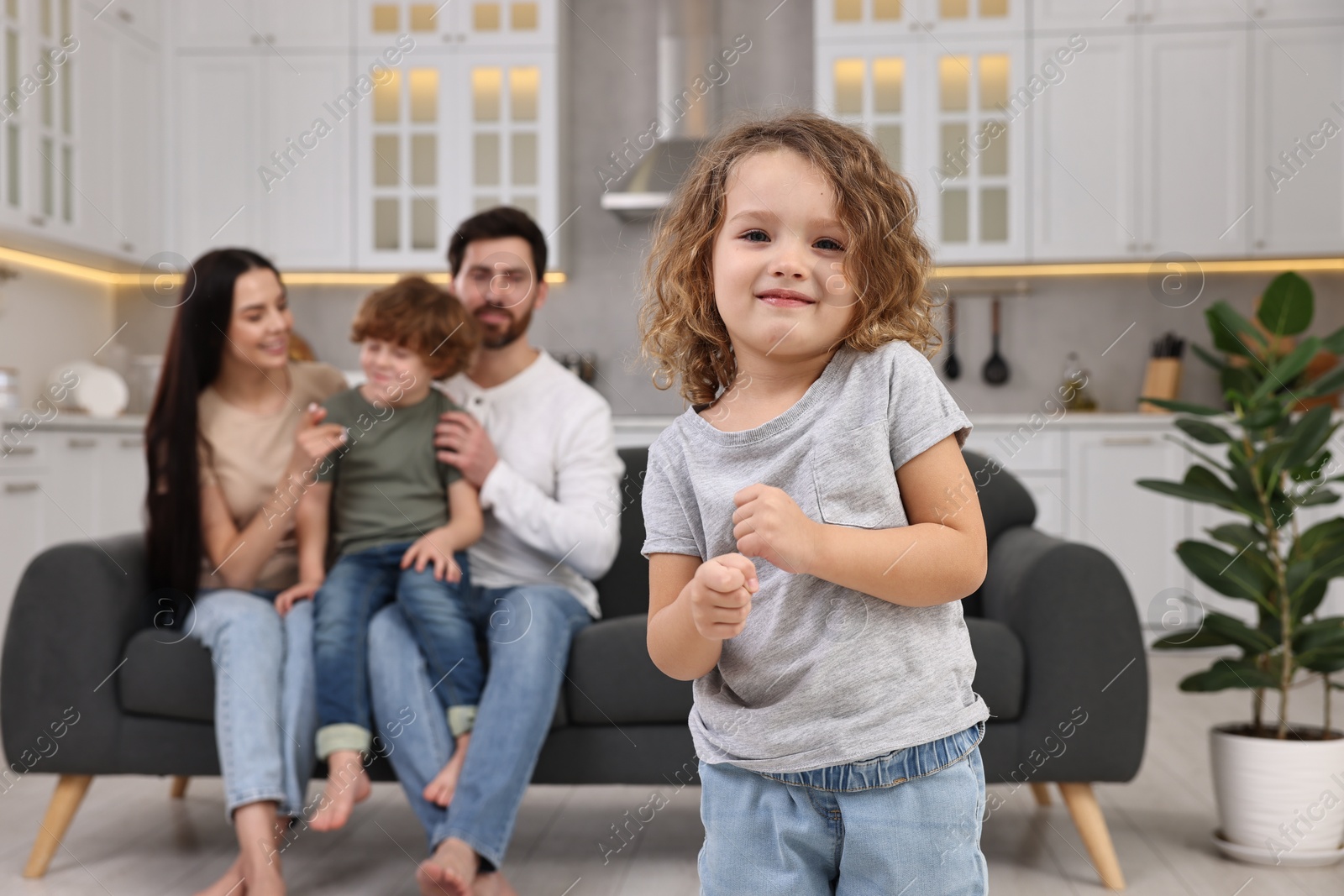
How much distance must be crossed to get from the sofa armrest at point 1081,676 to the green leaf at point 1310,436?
0.38 metres

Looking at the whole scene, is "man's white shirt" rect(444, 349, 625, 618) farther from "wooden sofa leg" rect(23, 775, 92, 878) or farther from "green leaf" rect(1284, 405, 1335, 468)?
"green leaf" rect(1284, 405, 1335, 468)

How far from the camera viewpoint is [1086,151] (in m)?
3.98

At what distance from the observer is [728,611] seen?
641mm

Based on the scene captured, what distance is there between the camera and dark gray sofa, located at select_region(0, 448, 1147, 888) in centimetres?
172

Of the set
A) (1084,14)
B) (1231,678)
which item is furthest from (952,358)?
(1231,678)

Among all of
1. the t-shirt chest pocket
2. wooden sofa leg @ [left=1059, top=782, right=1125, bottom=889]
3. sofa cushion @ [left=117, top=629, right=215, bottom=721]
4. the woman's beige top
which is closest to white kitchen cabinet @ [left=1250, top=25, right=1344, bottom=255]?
wooden sofa leg @ [left=1059, top=782, right=1125, bottom=889]

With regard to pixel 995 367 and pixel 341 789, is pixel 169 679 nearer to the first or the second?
pixel 341 789

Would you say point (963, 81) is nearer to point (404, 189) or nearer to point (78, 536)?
point (404, 189)

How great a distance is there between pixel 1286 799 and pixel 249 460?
182 centimetres

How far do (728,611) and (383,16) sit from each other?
400 centimetres

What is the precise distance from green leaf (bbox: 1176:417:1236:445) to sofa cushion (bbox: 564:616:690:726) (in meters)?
0.98

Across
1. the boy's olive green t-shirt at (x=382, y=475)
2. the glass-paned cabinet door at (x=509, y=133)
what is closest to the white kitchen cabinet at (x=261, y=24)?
the glass-paned cabinet door at (x=509, y=133)

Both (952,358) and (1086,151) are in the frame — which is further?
(952,358)

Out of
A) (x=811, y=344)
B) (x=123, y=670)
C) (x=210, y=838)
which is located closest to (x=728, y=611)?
(x=811, y=344)
